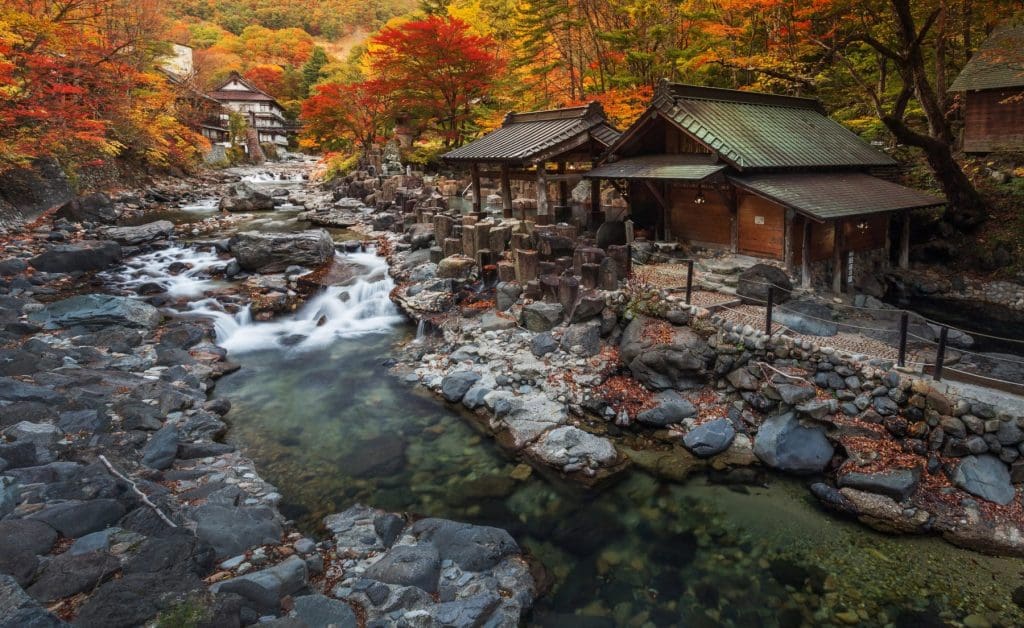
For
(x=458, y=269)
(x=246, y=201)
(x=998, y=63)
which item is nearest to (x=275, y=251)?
(x=458, y=269)

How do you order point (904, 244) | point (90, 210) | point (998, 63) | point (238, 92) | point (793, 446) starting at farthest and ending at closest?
point (238, 92) < point (90, 210) < point (998, 63) < point (904, 244) < point (793, 446)

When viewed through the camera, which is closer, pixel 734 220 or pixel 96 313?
pixel 96 313

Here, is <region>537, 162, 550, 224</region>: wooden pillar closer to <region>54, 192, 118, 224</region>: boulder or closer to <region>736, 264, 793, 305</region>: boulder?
<region>736, 264, 793, 305</region>: boulder

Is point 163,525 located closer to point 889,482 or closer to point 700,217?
point 889,482

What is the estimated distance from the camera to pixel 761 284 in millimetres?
11945

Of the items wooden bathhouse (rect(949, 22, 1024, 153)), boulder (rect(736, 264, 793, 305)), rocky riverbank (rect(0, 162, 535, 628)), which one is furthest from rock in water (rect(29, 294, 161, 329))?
wooden bathhouse (rect(949, 22, 1024, 153))

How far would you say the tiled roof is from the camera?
43.3 feet

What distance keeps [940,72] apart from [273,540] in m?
23.2

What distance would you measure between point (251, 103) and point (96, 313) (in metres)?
51.6

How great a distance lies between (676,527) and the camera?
310 inches

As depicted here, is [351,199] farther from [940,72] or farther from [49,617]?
[49,617]

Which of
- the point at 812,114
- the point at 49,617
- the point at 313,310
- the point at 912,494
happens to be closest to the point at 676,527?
the point at 912,494

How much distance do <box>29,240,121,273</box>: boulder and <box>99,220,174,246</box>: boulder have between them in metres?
1.66

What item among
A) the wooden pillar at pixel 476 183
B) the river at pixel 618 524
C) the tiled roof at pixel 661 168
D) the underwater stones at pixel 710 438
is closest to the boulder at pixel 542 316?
the river at pixel 618 524
